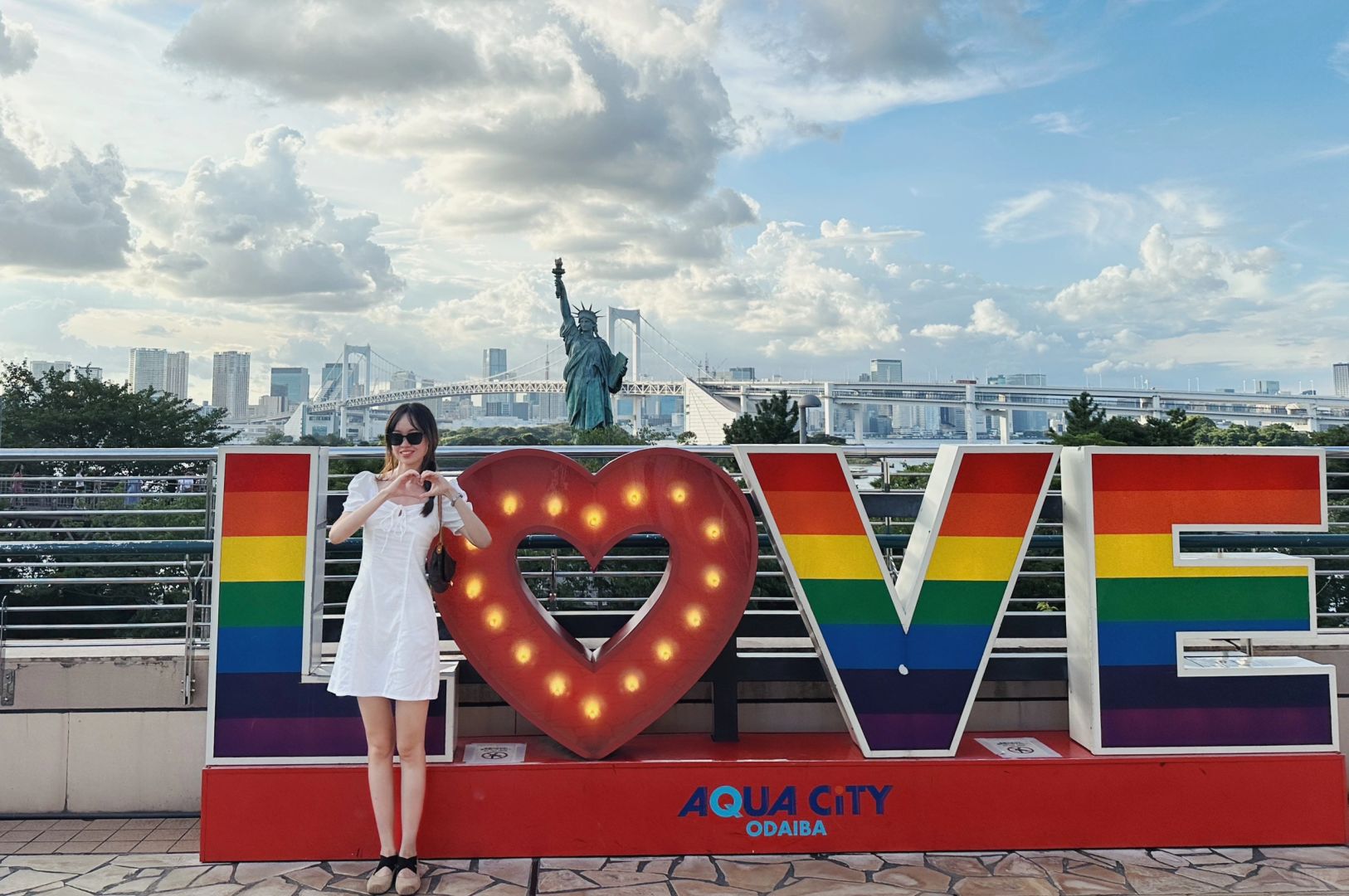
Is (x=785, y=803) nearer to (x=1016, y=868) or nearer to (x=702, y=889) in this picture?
(x=702, y=889)

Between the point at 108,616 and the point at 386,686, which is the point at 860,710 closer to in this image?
the point at 386,686

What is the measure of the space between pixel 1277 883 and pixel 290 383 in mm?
164202

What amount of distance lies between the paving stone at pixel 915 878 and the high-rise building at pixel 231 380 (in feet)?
416

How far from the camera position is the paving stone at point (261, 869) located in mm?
3783

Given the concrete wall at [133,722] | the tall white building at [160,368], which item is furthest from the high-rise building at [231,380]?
the concrete wall at [133,722]

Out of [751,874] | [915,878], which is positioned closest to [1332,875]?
[915,878]

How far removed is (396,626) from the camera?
358cm

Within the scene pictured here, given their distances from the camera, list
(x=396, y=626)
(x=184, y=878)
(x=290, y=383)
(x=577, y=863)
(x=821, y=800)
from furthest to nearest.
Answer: (x=290, y=383), (x=821, y=800), (x=577, y=863), (x=184, y=878), (x=396, y=626)

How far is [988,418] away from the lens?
7938 centimetres

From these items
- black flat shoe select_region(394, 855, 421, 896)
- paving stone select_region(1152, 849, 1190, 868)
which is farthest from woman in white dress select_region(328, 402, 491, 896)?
paving stone select_region(1152, 849, 1190, 868)

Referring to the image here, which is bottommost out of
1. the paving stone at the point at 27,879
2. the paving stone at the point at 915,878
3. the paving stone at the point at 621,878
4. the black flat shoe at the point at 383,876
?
the paving stone at the point at 27,879

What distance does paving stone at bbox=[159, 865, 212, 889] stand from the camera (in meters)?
3.73

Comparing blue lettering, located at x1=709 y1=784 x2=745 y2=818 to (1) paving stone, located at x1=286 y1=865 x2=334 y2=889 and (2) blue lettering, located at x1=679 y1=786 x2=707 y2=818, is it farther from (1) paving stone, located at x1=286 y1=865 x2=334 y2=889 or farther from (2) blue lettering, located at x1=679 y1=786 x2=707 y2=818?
(1) paving stone, located at x1=286 y1=865 x2=334 y2=889

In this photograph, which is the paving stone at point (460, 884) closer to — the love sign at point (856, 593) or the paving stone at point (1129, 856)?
the love sign at point (856, 593)
